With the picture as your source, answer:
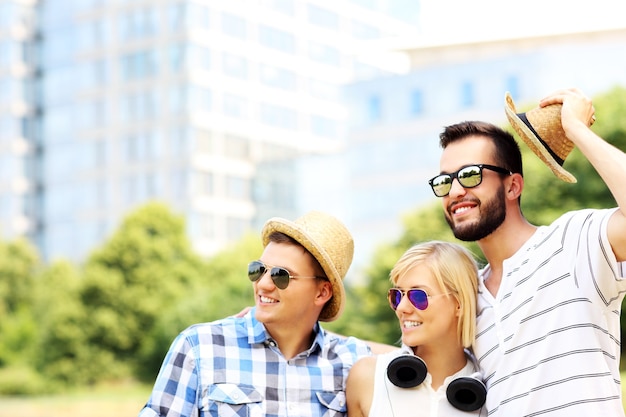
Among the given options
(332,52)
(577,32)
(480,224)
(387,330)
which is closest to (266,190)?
(332,52)

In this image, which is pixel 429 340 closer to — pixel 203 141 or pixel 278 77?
pixel 203 141

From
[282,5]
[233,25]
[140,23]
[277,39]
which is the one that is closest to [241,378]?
[233,25]

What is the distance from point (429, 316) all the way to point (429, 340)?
0.10 meters

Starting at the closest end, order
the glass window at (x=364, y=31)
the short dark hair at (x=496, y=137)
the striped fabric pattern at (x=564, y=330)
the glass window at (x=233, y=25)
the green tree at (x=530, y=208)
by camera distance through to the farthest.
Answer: the striped fabric pattern at (x=564, y=330), the short dark hair at (x=496, y=137), the green tree at (x=530, y=208), the glass window at (x=233, y=25), the glass window at (x=364, y=31)

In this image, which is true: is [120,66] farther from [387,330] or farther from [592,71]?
[387,330]

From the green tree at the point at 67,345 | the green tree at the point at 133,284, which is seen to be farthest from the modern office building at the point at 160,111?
the green tree at the point at 67,345

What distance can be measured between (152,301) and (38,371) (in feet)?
19.8

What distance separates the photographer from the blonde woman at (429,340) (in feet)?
13.0

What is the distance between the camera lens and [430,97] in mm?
57562

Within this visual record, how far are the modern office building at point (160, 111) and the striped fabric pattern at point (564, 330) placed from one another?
211 feet

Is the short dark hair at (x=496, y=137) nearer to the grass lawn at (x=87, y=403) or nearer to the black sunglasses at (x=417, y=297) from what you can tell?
the black sunglasses at (x=417, y=297)

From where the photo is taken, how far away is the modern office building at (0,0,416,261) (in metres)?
71.1

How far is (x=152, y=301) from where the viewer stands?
1858 inches

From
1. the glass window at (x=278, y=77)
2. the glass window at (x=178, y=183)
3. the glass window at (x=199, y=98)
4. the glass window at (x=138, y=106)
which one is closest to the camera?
the glass window at (x=178, y=183)
